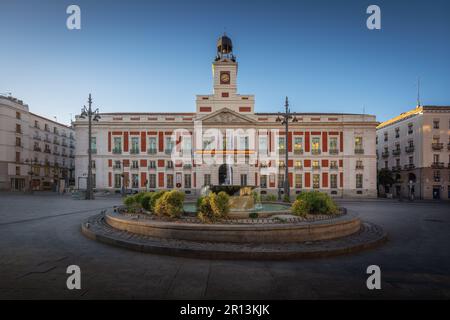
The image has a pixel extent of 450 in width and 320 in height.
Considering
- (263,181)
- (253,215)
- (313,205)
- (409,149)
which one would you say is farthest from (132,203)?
(409,149)

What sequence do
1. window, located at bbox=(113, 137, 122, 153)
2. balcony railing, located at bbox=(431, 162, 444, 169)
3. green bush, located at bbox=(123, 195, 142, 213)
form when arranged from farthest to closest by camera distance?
window, located at bbox=(113, 137, 122, 153)
balcony railing, located at bbox=(431, 162, 444, 169)
green bush, located at bbox=(123, 195, 142, 213)

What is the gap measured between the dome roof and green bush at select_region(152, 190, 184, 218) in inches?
1465

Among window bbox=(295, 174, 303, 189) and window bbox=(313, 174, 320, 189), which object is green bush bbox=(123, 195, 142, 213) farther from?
window bbox=(313, 174, 320, 189)

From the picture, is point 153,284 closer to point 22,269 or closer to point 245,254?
point 245,254

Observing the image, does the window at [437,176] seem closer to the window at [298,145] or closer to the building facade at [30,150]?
the window at [298,145]

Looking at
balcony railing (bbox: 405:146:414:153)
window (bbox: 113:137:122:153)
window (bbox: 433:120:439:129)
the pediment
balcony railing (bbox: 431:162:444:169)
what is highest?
the pediment

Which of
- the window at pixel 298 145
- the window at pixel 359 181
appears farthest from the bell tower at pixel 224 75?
the window at pixel 359 181

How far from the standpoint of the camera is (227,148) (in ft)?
128

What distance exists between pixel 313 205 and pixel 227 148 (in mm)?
29242

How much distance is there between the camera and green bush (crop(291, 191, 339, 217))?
9.84 meters

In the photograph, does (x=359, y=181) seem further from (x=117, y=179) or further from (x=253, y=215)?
(x=117, y=179)

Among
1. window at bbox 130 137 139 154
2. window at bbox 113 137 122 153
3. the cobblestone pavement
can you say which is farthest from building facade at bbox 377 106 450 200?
window at bbox 113 137 122 153
